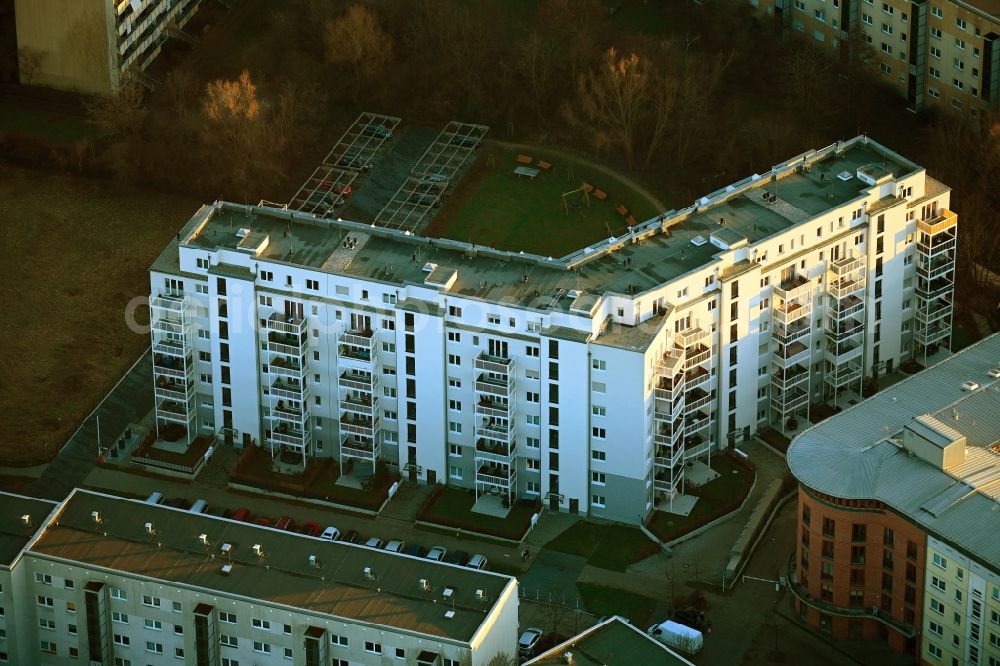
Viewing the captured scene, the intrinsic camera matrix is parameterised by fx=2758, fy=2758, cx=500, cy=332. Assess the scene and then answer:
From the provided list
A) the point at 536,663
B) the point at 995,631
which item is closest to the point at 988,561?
the point at 995,631

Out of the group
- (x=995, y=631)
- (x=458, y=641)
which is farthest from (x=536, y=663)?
(x=995, y=631)

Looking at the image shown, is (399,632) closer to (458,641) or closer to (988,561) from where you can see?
(458,641)

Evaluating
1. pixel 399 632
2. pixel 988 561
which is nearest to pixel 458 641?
pixel 399 632

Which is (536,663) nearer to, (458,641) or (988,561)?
(458,641)

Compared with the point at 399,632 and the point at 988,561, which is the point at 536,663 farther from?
the point at 988,561
